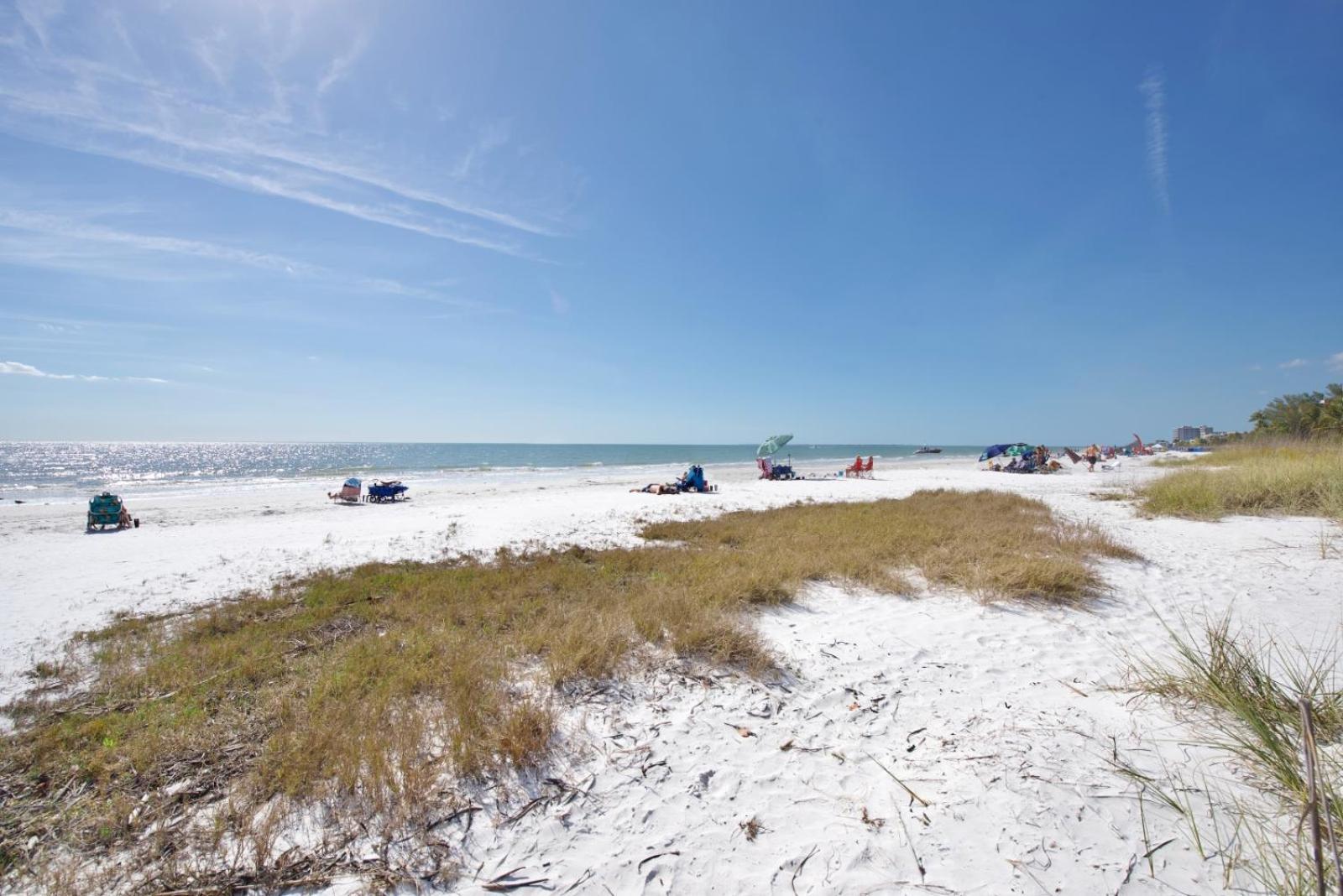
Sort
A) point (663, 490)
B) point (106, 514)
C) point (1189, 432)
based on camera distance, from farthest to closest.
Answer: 1. point (1189, 432)
2. point (663, 490)
3. point (106, 514)

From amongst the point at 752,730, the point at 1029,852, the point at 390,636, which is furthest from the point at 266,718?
the point at 1029,852

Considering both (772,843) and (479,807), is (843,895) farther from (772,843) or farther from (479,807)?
(479,807)

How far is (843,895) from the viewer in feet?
7.33

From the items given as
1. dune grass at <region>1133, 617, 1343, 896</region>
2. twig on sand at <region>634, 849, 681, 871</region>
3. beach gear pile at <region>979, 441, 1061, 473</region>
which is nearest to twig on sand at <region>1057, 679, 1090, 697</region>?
dune grass at <region>1133, 617, 1343, 896</region>

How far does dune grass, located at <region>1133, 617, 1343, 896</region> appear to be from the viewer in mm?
2051

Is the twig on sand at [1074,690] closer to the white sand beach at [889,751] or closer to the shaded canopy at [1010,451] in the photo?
the white sand beach at [889,751]

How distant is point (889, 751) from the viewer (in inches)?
127

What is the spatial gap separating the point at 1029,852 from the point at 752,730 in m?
1.61

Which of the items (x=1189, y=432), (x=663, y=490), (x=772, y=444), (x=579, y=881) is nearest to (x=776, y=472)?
(x=772, y=444)

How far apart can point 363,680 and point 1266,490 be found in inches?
684

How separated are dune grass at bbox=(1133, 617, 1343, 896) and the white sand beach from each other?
0.15m

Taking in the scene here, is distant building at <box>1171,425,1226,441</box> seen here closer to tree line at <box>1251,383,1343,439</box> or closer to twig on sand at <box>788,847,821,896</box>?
tree line at <box>1251,383,1343,439</box>

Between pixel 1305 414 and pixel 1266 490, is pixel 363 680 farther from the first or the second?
pixel 1305 414

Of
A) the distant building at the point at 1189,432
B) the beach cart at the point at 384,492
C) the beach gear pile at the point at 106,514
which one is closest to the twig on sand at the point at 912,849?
the beach gear pile at the point at 106,514
